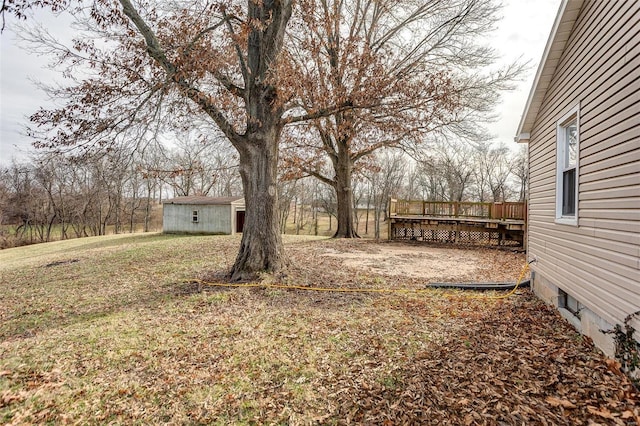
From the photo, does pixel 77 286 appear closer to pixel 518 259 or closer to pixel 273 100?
pixel 273 100

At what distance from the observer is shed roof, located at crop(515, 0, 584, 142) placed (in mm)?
4383

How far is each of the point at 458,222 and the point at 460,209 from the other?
0.69m

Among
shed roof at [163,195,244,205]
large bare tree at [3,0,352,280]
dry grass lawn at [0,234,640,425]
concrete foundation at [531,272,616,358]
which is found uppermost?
large bare tree at [3,0,352,280]

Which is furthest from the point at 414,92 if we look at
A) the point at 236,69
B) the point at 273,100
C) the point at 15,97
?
the point at 15,97

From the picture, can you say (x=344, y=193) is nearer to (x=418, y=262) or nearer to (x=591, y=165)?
(x=418, y=262)

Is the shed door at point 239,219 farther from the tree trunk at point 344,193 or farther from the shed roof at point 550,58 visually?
the shed roof at point 550,58

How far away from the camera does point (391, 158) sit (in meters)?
35.0

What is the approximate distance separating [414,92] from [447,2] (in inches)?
357

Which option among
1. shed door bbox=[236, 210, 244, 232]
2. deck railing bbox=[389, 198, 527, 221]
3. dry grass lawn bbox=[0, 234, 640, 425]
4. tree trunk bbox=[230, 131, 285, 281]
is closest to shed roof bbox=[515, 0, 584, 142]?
dry grass lawn bbox=[0, 234, 640, 425]

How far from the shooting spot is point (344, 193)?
15.5 m

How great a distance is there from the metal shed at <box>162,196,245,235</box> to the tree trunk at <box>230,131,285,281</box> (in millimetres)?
13519

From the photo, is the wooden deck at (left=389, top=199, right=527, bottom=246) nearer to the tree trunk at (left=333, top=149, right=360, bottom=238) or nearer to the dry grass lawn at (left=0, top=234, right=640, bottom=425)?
the tree trunk at (left=333, top=149, right=360, bottom=238)

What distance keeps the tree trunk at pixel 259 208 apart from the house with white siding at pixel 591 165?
16.3ft

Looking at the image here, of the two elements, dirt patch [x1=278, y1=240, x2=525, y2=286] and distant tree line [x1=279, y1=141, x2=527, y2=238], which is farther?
distant tree line [x1=279, y1=141, x2=527, y2=238]
